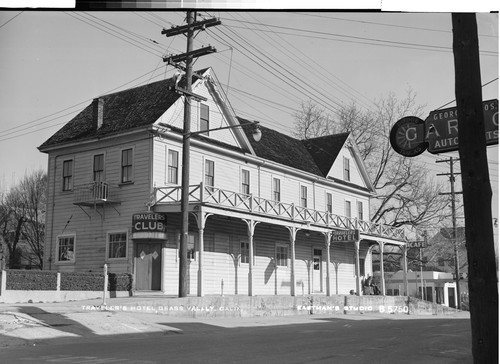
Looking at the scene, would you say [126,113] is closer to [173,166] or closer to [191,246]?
[173,166]

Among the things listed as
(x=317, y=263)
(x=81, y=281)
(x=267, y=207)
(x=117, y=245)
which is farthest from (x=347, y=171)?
(x=81, y=281)

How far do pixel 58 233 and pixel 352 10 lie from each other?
47.6 ft

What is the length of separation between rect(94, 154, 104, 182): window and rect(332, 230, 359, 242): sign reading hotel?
24.3 feet

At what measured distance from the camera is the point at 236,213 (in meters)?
21.1

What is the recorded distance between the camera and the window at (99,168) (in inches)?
728

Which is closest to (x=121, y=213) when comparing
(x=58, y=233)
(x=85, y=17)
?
(x=58, y=233)

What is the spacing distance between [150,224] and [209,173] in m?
2.26

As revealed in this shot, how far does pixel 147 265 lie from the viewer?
20.3 m

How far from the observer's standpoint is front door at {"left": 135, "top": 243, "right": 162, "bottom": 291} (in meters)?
20.0

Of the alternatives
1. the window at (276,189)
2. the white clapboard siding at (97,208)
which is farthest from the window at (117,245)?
the window at (276,189)

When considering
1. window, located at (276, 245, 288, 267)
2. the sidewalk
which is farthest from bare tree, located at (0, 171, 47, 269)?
window, located at (276, 245, 288, 267)

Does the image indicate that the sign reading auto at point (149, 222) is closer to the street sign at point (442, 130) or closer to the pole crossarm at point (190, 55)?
the pole crossarm at point (190, 55)

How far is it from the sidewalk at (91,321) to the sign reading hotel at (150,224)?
96.0 inches

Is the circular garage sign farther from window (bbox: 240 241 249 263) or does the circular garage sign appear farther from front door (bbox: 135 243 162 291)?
window (bbox: 240 241 249 263)
